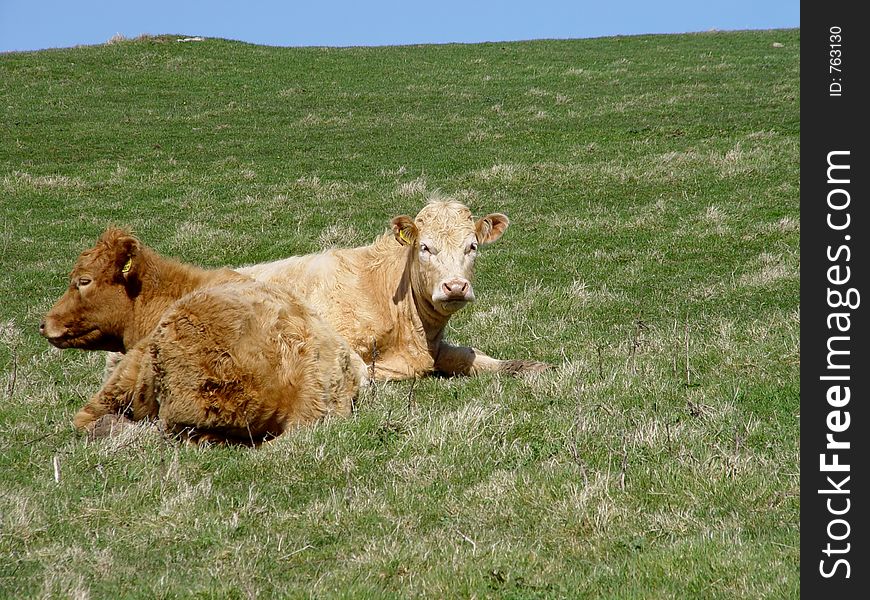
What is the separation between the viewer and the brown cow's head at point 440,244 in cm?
930

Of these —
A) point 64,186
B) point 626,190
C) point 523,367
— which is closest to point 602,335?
point 523,367

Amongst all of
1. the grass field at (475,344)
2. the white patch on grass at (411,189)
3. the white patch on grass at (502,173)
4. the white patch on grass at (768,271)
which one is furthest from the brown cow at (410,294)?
the white patch on grass at (502,173)

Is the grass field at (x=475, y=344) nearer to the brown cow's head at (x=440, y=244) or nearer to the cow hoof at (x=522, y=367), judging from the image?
the cow hoof at (x=522, y=367)

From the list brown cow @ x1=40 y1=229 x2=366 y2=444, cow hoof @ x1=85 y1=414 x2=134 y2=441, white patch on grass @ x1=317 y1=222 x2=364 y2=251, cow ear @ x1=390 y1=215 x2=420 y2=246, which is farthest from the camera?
white patch on grass @ x1=317 y1=222 x2=364 y2=251

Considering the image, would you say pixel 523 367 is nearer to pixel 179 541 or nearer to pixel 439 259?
pixel 439 259

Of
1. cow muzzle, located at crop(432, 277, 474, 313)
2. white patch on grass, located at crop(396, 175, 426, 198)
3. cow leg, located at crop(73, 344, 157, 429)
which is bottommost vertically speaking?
cow leg, located at crop(73, 344, 157, 429)

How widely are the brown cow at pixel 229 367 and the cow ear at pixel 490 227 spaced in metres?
2.57

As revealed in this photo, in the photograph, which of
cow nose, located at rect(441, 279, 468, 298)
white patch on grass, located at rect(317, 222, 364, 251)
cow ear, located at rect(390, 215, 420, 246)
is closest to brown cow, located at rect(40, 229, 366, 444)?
cow nose, located at rect(441, 279, 468, 298)

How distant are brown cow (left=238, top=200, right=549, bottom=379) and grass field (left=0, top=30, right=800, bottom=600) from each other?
0.61m

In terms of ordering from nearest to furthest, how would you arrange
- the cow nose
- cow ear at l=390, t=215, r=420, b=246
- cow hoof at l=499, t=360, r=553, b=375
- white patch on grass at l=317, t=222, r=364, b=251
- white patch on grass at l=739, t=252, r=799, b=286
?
1. the cow nose
2. cow hoof at l=499, t=360, r=553, b=375
3. cow ear at l=390, t=215, r=420, b=246
4. white patch on grass at l=739, t=252, r=799, b=286
5. white patch on grass at l=317, t=222, r=364, b=251

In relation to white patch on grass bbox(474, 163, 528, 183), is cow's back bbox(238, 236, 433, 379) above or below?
below

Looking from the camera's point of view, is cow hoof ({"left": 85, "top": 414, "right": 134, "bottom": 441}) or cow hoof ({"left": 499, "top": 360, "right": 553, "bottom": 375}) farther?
cow hoof ({"left": 499, "top": 360, "right": 553, "bottom": 375})

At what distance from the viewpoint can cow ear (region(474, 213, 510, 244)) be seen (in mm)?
9789

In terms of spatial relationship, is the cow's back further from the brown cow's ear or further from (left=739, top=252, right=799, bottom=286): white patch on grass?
(left=739, top=252, right=799, bottom=286): white patch on grass
